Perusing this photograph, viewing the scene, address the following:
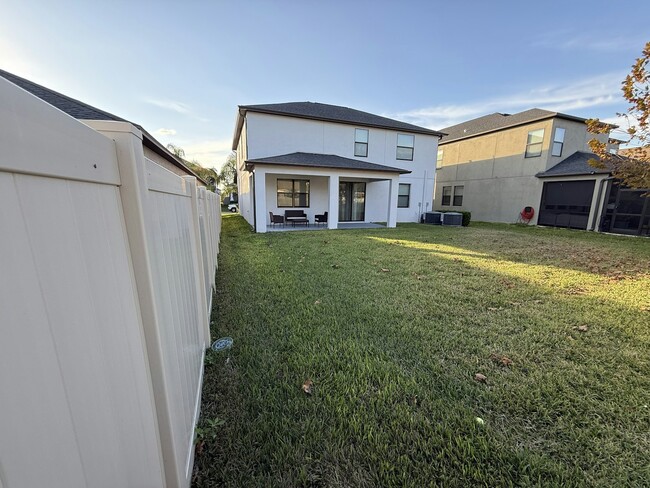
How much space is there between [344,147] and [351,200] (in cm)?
330

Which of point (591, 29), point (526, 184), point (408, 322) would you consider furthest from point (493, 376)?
point (526, 184)

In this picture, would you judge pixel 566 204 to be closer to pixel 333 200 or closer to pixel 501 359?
pixel 333 200

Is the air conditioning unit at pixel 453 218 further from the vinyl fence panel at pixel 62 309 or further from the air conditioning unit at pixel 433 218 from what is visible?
the vinyl fence panel at pixel 62 309

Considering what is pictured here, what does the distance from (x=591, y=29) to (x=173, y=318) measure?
16.6 m

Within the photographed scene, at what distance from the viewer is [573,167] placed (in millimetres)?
16141

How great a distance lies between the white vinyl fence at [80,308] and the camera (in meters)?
0.49

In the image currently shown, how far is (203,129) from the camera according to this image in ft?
99.6

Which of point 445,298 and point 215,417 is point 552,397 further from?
point 215,417

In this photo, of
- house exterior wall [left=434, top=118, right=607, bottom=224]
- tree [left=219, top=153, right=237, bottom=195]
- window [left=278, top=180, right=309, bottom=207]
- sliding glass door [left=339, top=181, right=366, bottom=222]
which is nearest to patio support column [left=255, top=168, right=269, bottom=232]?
window [left=278, top=180, right=309, bottom=207]

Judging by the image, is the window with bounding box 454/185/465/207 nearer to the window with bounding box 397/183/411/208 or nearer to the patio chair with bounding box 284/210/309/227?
the window with bounding box 397/183/411/208

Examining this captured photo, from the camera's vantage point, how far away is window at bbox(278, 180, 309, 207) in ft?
52.2

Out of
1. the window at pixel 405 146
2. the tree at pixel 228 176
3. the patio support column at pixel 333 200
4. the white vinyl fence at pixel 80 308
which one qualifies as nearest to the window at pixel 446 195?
the window at pixel 405 146

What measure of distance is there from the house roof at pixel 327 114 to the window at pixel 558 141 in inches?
268

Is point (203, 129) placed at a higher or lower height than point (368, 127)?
higher
